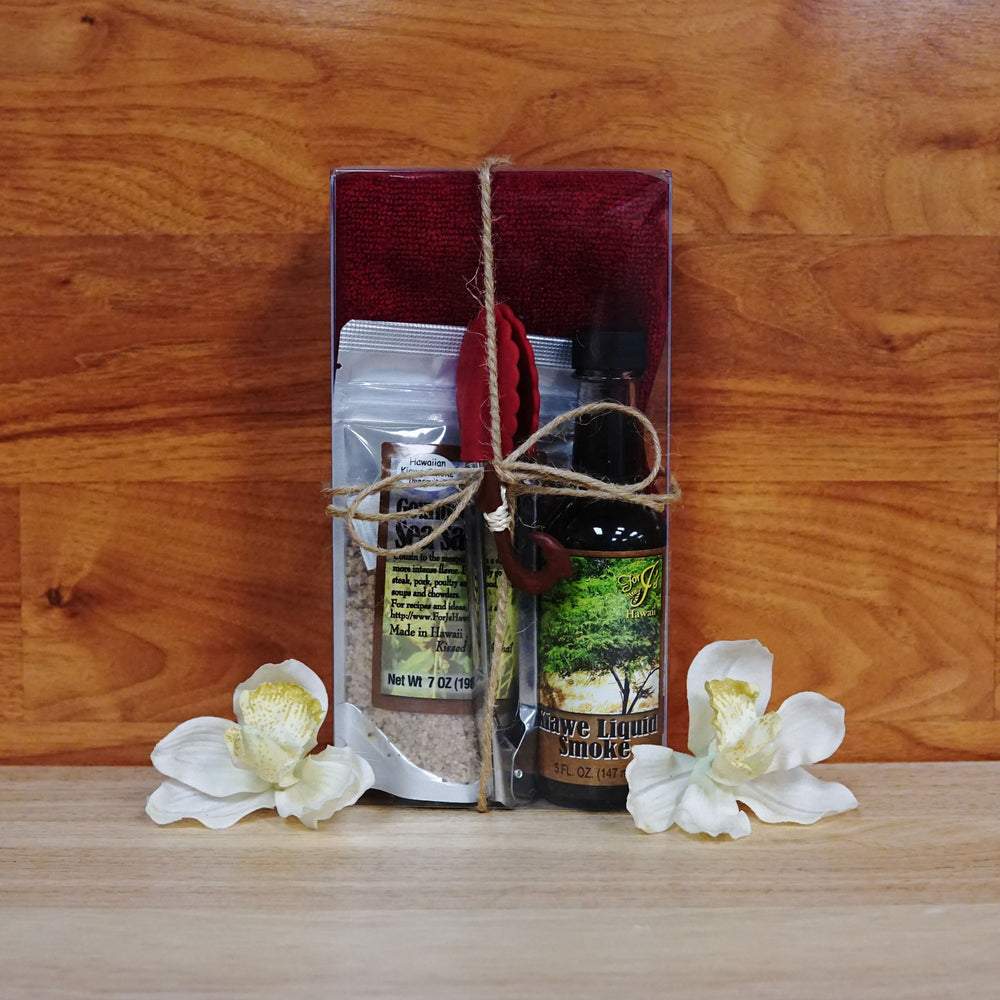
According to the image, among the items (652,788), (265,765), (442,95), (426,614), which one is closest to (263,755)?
(265,765)

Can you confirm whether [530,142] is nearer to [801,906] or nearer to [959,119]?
[959,119]

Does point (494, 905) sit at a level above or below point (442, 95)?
below

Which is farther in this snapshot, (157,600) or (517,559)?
(157,600)

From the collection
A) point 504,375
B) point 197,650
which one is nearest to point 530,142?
point 504,375

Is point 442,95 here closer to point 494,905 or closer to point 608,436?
point 608,436

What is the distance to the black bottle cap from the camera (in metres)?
0.61

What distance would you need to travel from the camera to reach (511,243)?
0.63 metres

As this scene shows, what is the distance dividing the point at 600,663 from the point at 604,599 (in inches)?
1.5

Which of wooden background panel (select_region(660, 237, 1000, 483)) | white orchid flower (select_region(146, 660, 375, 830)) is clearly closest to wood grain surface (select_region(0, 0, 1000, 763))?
wooden background panel (select_region(660, 237, 1000, 483))

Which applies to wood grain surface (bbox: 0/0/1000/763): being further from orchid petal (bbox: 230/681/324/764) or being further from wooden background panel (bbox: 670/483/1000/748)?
orchid petal (bbox: 230/681/324/764)

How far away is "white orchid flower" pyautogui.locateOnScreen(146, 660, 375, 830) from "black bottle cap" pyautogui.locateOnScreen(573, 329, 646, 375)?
0.88 feet

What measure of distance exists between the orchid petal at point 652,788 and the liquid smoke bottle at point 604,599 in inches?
0.5

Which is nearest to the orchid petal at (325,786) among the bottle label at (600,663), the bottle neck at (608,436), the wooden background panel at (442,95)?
the bottle label at (600,663)

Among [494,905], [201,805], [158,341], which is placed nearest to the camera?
[494,905]
